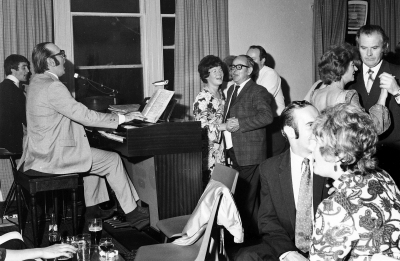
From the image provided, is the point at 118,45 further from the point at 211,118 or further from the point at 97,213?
the point at 97,213

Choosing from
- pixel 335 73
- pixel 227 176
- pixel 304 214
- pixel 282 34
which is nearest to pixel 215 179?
pixel 227 176

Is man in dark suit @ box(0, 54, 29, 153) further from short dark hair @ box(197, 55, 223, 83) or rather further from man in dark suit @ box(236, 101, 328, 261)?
man in dark suit @ box(236, 101, 328, 261)

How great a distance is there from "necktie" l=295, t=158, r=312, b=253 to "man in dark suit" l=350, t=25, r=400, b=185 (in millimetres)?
1441

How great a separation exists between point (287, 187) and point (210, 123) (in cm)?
209

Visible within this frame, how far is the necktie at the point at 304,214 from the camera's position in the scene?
234cm

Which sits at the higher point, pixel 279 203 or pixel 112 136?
pixel 112 136

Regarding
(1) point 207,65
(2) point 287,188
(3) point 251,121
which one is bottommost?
(2) point 287,188

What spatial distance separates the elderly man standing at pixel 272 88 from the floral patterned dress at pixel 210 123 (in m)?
1.09

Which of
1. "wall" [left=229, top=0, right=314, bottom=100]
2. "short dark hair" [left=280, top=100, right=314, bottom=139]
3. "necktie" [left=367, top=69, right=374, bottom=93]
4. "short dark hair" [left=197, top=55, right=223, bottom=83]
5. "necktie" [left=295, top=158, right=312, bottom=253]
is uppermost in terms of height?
"wall" [left=229, top=0, right=314, bottom=100]

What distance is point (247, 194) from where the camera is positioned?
14.6 ft

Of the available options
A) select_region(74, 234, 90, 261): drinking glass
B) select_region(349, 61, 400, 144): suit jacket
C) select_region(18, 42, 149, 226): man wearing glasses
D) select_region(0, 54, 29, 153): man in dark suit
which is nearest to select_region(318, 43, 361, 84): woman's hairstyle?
select_region(349, 61, 400, 144): suit jacket

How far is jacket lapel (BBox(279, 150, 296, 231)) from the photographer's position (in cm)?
245

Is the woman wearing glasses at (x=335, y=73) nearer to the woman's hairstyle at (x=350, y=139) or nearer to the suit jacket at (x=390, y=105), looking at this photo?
the suit jacket at (x=390, y=105)

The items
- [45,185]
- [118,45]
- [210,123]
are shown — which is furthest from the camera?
[118,45]
